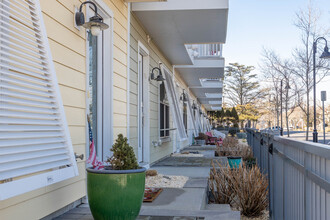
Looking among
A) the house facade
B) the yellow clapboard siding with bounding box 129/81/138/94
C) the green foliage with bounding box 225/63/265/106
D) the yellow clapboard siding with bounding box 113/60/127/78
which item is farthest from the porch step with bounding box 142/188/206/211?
the green foliage with bounding box 225/63/265/106

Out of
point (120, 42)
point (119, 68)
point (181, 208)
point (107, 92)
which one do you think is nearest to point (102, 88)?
point (107, 92)

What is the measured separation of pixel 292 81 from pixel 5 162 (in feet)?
58.4

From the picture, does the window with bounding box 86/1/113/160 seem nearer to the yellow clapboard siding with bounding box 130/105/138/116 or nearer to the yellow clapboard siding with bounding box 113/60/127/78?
the yellow clapboard siding with bounding box 113/60/127/78

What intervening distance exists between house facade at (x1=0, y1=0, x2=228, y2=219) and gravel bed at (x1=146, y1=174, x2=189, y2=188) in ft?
2.52

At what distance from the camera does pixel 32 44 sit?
264 cm

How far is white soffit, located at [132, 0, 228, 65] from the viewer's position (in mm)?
5715

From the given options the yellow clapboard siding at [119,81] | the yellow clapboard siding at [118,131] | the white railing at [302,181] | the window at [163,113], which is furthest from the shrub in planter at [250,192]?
the window at [163,113]

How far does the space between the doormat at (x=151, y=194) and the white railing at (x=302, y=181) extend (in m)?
1.31

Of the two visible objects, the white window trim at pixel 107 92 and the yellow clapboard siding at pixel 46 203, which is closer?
the yellow clapboard siding at pixel 46 203

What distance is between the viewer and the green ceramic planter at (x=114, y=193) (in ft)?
9.00

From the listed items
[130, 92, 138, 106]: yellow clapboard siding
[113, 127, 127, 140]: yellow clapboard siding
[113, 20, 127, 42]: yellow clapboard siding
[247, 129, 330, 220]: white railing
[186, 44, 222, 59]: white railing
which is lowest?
[247, 129, 330, 220]: white railing

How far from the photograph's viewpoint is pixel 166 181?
5.05m

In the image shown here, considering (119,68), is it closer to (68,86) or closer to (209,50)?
(68,86)

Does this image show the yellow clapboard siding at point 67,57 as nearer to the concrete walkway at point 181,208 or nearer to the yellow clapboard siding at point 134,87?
the concrete walkway at point 181,208
